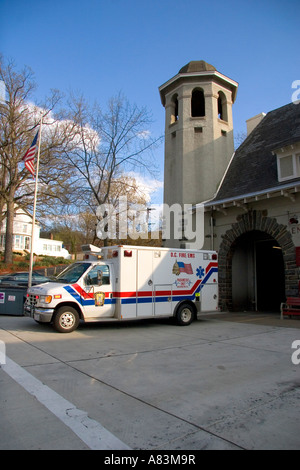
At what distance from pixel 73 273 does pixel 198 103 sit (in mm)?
16163

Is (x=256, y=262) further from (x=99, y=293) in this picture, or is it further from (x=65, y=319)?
(x=65, y=319)

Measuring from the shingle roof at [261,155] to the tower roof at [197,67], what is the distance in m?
4.61

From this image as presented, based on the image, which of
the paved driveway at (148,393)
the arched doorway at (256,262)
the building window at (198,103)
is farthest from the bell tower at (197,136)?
the paved driveway at (148,393)

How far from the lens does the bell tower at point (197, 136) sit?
18.8m

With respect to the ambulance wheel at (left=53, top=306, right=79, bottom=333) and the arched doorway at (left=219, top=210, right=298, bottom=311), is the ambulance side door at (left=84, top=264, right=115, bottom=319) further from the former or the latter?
the arched doorway at (left=219, top=210, right=298, bottom=311)

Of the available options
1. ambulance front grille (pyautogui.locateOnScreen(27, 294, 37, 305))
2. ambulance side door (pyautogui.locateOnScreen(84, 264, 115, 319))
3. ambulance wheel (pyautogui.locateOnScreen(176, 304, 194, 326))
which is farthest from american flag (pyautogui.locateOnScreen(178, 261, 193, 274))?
ambulance front grille (pyautogui.locateOnScreen(27, 294, 37, 305))

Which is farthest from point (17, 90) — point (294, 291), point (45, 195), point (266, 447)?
point (266, 447)

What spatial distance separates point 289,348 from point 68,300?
5.86 meters

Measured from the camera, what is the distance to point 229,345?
8266 mm

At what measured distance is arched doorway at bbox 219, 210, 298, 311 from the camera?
46.8 ft

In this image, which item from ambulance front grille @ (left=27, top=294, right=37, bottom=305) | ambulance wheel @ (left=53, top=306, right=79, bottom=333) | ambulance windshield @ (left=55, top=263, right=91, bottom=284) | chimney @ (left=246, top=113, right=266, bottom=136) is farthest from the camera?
chimney @ (left=246, top=113, right=266, bottom=136)

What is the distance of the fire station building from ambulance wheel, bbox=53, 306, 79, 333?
9048 mm

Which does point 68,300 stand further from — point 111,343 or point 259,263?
point 259,263

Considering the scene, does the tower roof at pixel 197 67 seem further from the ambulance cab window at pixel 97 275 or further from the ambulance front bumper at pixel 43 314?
the ambulance front bumper at pixel 43 314
